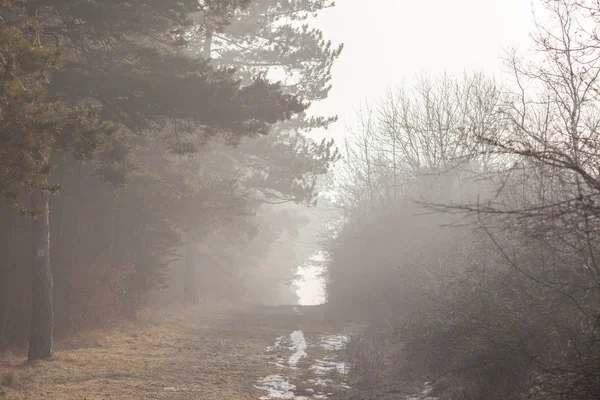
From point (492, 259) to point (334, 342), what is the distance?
9.06 meters

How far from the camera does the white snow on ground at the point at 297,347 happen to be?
15198mm

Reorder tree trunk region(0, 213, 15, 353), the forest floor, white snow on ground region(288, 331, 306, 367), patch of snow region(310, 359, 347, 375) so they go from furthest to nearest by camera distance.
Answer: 1. white snow on ground region(288, 331, 306, 367)
2. tree trunk region(0, 213, 15, 353)
3. patch of snow region(310, 359, 347, 375)
4. the forest floor

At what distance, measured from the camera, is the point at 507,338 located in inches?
328

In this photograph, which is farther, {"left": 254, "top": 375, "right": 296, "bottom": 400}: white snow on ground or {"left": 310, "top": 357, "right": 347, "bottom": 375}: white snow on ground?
{"left": 310, "top": 357, "right": 347, "bottom": 375}: white snow on ground

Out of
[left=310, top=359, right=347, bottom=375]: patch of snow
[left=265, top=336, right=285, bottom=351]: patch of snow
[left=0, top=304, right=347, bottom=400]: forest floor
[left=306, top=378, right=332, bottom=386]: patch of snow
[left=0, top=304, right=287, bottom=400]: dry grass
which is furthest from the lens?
[left=265, top=336, right=285, bottom=351]: patch of snow

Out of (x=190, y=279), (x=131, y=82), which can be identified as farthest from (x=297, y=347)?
(x=190, y=279)

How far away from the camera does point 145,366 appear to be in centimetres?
1335

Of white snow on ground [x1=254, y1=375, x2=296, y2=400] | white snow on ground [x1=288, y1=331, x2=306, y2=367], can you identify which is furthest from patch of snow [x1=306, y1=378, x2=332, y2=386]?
white snow on ground [x1=288, y1=331, x2=306, y2=367]

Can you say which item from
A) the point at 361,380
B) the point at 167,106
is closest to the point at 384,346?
the point at 361,380

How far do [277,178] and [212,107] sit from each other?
61.3ft

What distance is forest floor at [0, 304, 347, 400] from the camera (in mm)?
10523

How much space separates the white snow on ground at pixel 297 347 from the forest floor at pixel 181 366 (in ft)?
0.09

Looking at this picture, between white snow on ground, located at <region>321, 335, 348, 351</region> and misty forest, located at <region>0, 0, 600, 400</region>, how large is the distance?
259 mm

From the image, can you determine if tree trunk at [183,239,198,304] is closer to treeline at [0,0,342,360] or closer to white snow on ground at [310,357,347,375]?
treeline at [0,0,342,360]
